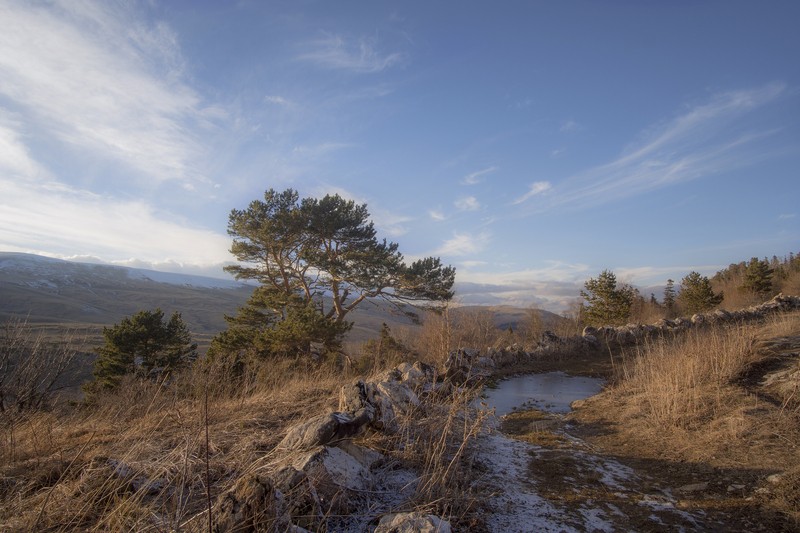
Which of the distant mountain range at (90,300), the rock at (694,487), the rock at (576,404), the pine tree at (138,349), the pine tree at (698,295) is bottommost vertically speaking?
the distant mountain range at (90,300)

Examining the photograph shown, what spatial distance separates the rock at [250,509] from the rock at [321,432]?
3.09ft

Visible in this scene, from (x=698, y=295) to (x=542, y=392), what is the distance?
25.3 meters

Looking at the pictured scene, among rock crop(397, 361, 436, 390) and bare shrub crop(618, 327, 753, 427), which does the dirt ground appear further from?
rock crop(397, 361, 436, 390)

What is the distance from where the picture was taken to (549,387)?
10.2 metres

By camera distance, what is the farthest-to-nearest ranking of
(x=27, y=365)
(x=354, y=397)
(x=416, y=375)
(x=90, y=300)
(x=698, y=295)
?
(x=90, y=300) → (x=698, y=295) → (x=416, y=375) → (x=27, y=365) → (x=354, y=397)

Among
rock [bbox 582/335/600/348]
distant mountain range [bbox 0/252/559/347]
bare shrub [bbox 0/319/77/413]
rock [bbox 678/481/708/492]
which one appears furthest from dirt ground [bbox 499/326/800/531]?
distant mountain range [bbox 0/252/559/347]

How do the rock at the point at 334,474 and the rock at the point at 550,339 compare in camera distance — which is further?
the rock at the point at 550,339

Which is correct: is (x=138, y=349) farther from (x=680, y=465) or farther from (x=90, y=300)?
(x=90, y=300)

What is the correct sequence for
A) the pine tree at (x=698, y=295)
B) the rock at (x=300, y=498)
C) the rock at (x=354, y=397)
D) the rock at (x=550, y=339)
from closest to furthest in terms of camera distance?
1. the rock at (x=300, y=498)
2. the rock at (x=354, y=397)
3. the rock at (x=550, y=339)
4. the pine tree at (x=698, y=295)

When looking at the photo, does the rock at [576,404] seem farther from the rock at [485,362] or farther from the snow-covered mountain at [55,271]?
the snow-covered mountain at [55,271]

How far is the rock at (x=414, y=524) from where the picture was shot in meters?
2.22

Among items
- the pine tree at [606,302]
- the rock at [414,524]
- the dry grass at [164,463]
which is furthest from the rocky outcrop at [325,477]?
the pine tree at [606,302]

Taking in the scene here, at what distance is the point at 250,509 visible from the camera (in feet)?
7.22

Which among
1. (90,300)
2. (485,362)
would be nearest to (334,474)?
(485,362)
